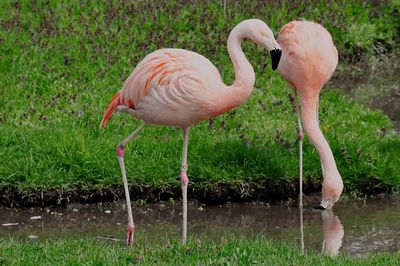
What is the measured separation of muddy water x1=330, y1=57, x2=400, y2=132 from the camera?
1002 centimetres

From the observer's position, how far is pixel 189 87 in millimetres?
6387

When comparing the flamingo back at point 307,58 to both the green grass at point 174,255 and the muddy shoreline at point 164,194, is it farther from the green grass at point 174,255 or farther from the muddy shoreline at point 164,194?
the green grass at point 174,255

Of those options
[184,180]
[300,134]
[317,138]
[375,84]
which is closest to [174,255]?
[184,180]

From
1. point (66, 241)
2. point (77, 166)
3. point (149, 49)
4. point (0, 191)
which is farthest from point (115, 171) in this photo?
point (149, 49)

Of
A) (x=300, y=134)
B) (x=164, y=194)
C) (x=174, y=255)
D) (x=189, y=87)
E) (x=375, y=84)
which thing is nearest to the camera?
(x=174, y=255)

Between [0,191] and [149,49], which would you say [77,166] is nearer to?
[0,191]

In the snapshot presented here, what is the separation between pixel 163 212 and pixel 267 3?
5.11 meters

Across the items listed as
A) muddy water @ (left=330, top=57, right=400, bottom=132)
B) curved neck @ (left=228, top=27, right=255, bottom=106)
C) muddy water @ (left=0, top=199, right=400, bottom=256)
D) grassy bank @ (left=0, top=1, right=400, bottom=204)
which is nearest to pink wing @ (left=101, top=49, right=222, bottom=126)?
curved neck @ (left=228, top=27, right=255, bottom=106)

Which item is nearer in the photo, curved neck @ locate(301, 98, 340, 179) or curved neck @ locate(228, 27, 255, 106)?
curved neck @ locate(228, 27, 255, 106)

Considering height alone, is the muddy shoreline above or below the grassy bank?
below

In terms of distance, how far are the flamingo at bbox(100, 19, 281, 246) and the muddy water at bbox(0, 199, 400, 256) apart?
1.74ft

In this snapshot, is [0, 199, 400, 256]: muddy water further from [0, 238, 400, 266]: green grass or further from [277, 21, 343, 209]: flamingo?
[0, 238, 400, 266]: green grass

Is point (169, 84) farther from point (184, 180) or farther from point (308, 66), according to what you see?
point (308, 66)

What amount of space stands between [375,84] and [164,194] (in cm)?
396
